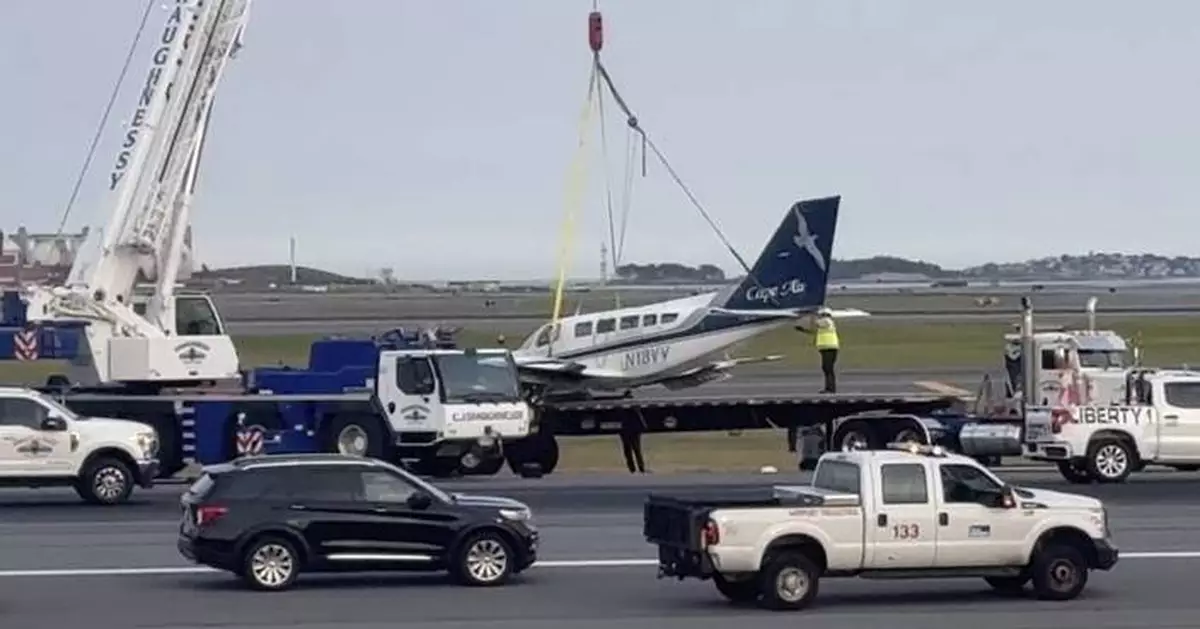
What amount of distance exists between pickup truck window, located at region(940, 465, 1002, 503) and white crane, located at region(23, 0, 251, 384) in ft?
66.2

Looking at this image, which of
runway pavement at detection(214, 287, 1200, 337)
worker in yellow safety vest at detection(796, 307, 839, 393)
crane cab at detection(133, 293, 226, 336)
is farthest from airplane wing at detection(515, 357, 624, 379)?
runway pavement at detection(214, 287, 1200, 337)

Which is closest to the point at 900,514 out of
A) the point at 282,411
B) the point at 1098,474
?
the point at 1098,474

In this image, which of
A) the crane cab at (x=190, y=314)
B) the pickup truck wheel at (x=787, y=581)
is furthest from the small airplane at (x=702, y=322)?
the pickup truck wheel at (x=787, y=581)

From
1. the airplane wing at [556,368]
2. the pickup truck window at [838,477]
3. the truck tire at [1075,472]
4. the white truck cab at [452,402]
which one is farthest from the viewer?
the airplane wing at [556,368]

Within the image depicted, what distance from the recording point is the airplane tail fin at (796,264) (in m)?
45.8

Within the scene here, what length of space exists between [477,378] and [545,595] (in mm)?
14364

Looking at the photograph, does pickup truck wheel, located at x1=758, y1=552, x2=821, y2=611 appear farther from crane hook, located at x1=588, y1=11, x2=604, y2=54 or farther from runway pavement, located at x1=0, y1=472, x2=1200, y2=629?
crane hook, located at x1=588, y1=11, x2=604, y2=54

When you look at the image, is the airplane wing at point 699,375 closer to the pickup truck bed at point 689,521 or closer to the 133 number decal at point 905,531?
the pickup truck bed at point 689,521

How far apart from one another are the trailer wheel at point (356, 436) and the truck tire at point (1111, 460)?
11.8 m

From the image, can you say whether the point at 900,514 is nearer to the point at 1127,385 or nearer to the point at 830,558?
the point at 830,558

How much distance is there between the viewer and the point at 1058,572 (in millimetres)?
21375

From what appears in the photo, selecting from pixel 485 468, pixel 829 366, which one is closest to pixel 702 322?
pixel 829 366

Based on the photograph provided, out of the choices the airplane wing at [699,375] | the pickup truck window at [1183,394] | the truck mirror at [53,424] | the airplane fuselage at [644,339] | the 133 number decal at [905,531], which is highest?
the airplane fuselage at [644,339]

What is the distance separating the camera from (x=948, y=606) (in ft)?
Answer: 68.8
